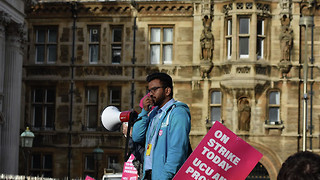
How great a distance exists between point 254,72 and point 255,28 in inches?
73.3

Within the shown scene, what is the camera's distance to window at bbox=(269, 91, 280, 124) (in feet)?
92.0

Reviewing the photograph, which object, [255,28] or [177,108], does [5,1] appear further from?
[177,108]

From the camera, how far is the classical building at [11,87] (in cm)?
2497

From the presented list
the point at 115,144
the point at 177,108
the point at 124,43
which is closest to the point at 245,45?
the point at 124,43

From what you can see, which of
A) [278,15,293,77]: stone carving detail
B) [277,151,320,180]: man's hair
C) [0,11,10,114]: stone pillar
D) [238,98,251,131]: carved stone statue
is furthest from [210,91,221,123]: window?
[277,151,320,180]: man's hair

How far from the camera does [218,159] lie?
5457 mm

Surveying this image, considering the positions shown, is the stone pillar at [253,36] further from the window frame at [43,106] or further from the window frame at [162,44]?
the window frame at [43,106]

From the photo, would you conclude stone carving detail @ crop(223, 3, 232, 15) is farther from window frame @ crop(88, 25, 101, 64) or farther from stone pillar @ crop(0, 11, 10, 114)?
stone pillar @ crop(0, 11, 10, 114)

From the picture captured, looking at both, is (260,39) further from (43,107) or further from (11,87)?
(11,87)

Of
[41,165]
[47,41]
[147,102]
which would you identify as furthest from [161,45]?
[147,102]

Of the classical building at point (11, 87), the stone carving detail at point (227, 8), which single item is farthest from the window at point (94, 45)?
the stone carving detail at point (227, 8)

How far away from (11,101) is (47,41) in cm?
525

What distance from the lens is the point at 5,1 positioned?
23.8 m

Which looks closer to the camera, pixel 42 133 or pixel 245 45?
pixel 245 45
